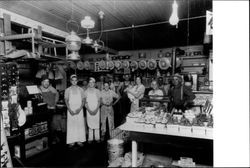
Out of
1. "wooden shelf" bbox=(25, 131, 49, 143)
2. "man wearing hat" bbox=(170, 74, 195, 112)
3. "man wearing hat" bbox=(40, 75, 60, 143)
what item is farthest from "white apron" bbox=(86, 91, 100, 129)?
"man wearing hat" bbox=(170, 74, 195, 112)

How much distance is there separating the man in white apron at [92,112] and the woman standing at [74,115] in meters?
0.26

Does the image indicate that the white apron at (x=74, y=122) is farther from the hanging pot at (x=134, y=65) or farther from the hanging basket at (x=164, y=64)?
the hanging basket at (x=164, y=64)

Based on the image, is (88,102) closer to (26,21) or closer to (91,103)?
(91,103)

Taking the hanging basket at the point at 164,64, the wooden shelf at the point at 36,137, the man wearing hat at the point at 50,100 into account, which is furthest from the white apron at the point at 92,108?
the hanging basket at the point at 164,64

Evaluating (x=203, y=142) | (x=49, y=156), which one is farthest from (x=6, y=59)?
(x=203, y=142)

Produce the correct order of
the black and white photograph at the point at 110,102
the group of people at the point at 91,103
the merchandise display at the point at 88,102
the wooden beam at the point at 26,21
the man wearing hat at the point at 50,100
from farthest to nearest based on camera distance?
the man wearing hat at the point at 50,100, the group of people at the point at 91,103, the wooden beam at the point at 26,21, the merchandise display at the point at 88,102, the black and white photograph at the point at 110,102

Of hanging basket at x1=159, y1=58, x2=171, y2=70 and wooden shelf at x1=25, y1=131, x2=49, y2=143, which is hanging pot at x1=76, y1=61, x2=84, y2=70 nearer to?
hanging basket at x1=159, y1=58, x2=171, y2=70

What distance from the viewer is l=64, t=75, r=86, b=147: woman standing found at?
15.2 feet

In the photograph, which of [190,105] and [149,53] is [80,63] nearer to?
[149,53]

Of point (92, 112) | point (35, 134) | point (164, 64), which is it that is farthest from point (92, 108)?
point (164, 64)

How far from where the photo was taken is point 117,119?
6805 millimetres

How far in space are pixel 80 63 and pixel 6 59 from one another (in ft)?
14.2

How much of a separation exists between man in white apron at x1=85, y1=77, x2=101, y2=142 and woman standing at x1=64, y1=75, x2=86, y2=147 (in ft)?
0.86

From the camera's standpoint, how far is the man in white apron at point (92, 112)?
16.2 feet
